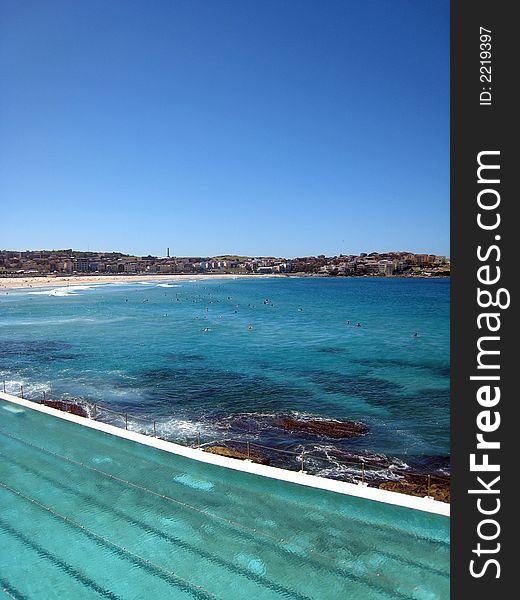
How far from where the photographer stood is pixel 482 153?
356 cm

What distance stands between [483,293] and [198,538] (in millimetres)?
6591

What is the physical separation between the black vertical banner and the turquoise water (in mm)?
3986

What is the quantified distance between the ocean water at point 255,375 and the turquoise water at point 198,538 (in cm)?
420

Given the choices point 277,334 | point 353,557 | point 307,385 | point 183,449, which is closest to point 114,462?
point 183,449

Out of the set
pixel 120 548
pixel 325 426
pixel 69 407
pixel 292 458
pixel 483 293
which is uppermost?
pixel 483 293

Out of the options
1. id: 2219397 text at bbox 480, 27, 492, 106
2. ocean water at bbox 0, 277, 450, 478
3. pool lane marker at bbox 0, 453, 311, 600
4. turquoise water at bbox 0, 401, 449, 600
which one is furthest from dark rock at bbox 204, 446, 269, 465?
id: 2219397 text at bbox 480, 27, 492, 106

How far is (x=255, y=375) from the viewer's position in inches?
996

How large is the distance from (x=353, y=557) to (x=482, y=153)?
6.39m

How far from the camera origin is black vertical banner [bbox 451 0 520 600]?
3.36 metres

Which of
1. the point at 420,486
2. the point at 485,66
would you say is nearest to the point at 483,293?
the point at 485,66

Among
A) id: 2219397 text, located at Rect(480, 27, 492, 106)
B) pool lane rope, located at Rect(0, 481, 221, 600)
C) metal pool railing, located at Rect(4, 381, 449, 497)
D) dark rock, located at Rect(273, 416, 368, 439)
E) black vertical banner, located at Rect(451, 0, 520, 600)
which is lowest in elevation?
dark rock, located at Rect(273, 416, 368, 439)

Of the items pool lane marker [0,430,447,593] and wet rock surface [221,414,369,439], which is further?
wet rock surface [221,414,369,439]

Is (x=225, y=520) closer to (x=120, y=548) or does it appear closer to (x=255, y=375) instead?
(x=120, y=548)

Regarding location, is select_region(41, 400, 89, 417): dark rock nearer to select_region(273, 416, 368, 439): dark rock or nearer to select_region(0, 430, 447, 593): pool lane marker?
select_region(0, 430, 447, 593): pool lane marker
